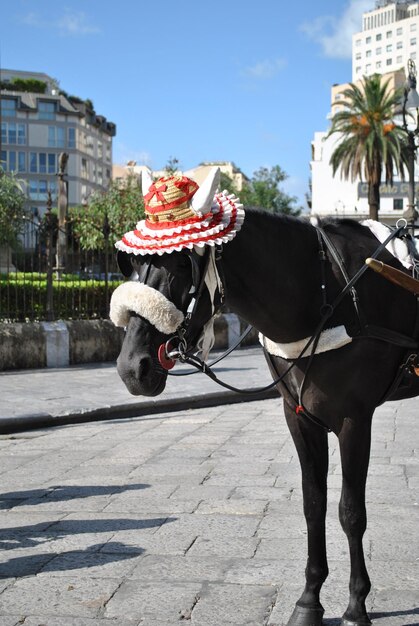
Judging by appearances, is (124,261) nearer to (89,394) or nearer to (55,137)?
(89,394)

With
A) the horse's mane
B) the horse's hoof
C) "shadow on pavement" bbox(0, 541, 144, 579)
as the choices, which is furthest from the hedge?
the horse's hoof

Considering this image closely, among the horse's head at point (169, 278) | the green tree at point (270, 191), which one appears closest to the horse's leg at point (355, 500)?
the horse's head at point (169, 278)

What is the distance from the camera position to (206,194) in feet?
9.71

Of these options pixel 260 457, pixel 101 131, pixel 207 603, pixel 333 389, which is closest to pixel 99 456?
pixel 260 457

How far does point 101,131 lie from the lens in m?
114

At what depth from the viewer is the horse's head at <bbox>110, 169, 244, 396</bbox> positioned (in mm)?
2820

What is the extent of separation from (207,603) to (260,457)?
10.9 ft

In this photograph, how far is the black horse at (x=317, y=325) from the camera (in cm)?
300

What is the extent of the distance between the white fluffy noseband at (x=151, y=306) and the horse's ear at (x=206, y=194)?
37 cm

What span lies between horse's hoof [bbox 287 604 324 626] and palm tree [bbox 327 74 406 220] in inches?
1572

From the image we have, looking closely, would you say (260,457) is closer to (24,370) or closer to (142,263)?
(142,263)

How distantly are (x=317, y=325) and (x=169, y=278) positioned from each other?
2.36 feet

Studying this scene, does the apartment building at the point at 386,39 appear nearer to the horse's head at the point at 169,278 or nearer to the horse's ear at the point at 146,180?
the horse's ear at the point at 146,180

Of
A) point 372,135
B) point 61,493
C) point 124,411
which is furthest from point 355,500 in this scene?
point 372,135
